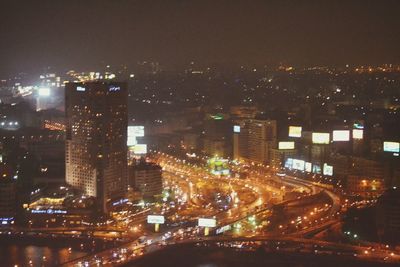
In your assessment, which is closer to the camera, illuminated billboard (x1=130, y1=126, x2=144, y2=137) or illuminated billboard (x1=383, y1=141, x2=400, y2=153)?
illuminated billboard (x1=383, y1=141, x2=400, y2=153)

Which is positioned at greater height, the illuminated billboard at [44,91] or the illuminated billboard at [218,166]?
the illuminated billboard at [44,91]

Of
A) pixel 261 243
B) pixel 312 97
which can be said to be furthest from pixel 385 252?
pixel 312 97

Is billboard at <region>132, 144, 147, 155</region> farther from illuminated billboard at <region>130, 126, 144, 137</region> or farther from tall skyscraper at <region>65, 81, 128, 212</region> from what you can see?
tall skyscraper at <region>65, 81, 128, 212</region>

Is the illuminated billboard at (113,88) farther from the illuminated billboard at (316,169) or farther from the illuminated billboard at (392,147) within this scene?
the illuminated billboard at (392,147)

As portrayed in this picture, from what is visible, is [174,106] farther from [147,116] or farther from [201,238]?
[201,238]

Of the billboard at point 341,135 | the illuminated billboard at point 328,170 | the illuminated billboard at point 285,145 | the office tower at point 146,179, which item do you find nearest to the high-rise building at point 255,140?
the illuminated billboard at point 285,145

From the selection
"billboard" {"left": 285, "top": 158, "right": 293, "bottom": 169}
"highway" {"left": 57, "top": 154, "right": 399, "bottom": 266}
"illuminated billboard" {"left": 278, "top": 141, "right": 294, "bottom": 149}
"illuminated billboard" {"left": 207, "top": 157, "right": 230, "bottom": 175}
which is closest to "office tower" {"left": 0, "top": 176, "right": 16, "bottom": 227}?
"highway" {"left": 57, "top": 154, "right": 399, "bottom": 266}
